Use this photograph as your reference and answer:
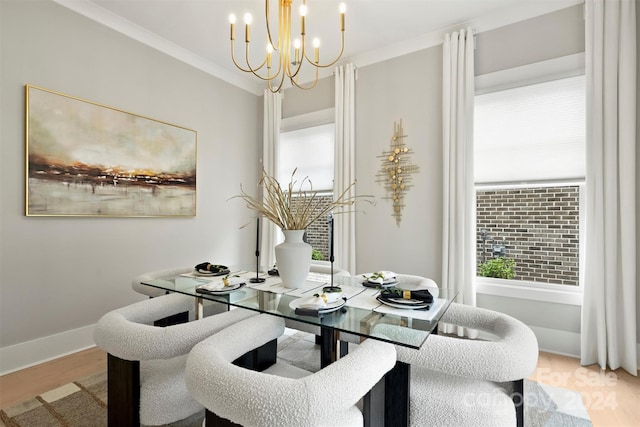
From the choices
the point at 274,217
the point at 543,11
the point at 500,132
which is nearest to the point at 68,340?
the point at 274,217

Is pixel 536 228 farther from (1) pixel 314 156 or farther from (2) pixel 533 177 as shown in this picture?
(1) pixel 314 156

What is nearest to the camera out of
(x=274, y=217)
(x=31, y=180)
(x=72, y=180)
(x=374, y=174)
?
(x=274, y=217)

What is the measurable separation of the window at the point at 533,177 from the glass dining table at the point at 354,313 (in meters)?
1.34

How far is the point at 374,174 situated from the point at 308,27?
1.53m

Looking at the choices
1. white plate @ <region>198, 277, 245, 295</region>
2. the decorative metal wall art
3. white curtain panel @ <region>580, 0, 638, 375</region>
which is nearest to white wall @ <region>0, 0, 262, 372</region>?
white plate @ <region>198, 277, 245, 295</region>

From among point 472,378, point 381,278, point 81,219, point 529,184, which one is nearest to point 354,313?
point 472,378

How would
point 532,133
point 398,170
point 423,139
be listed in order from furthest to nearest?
point 398,170 → point 423,139 → point 532,133

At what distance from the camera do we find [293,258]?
5.61ft

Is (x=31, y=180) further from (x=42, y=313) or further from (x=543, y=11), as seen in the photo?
(x=543, y=11)

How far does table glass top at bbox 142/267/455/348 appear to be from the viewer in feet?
3.71

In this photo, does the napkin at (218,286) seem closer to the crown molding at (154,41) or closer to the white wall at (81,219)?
the white wall at (81,219)

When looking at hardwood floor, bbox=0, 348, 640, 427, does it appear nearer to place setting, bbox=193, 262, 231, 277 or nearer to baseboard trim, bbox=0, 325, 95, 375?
baseboard trim, bbox=0, 325, 95, 375

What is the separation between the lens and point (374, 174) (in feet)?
10.7

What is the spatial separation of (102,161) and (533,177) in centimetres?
361
